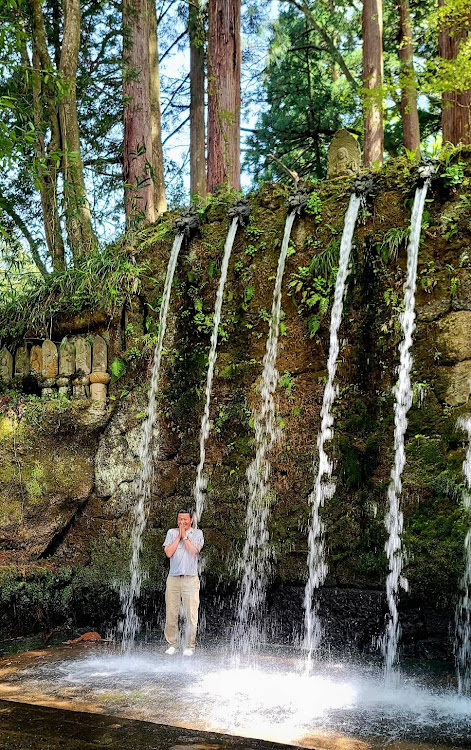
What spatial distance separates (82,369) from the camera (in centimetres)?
792

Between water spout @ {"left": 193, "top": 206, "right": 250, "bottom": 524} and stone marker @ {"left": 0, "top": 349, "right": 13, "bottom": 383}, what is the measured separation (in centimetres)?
267

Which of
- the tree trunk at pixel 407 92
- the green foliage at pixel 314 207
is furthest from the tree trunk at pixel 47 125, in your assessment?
the tree trunk at pixel 407 92

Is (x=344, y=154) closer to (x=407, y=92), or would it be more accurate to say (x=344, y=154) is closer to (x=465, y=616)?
(x=465, y=616)

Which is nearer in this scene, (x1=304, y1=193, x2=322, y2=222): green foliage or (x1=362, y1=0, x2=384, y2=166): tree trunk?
(x1=304, y1=193, x2=322, y2=222): green foliage

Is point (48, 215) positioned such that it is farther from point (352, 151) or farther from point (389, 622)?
point (389, 622)

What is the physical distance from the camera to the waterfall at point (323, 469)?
6.36 metres

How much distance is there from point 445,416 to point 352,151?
3009mm

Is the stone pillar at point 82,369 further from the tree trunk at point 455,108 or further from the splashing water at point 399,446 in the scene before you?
the tree trunk at point 455,108

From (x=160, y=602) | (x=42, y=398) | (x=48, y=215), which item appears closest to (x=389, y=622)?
(x=160, y=602)

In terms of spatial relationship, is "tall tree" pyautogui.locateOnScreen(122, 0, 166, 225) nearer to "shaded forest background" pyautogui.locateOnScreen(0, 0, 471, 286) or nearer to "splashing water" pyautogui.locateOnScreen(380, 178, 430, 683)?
"shaded forest background" pyautogui.locateOnScreen(0, 0, 471, 286)

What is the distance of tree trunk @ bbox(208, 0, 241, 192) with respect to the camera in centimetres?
1027

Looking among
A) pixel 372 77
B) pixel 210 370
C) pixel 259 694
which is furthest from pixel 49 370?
pixel 372 77

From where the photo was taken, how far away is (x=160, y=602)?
706 cm

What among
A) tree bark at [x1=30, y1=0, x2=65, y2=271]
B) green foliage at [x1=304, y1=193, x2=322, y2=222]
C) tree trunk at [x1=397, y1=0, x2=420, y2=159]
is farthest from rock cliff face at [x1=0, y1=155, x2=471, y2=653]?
tree trunk at [x1=397, y1=0, x2=420, y2=159]
